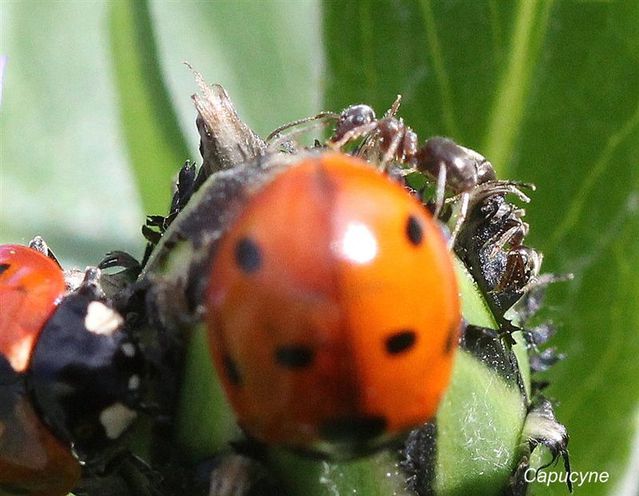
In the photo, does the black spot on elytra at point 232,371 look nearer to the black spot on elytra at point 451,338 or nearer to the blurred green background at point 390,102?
the black spot on elytra at point 451,338

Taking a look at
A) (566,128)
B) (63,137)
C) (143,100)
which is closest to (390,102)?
(566,128)

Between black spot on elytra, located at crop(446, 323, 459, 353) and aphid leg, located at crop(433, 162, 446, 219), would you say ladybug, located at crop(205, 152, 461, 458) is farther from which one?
aphid leg, located at crop(433, 162, 446, 219)

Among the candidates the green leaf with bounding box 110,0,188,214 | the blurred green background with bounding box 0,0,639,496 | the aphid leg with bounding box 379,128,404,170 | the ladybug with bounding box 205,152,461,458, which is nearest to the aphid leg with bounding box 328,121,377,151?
the aphid leg with bounding box 379,128,404,170

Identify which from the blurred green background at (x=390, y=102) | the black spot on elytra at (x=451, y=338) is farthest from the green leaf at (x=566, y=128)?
the black spot on elytra at (x=451, y=338)

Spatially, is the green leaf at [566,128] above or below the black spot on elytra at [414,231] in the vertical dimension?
below

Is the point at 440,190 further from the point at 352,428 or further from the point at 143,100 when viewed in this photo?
the point at 143,100

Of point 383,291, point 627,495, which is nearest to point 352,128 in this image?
point 383,291
